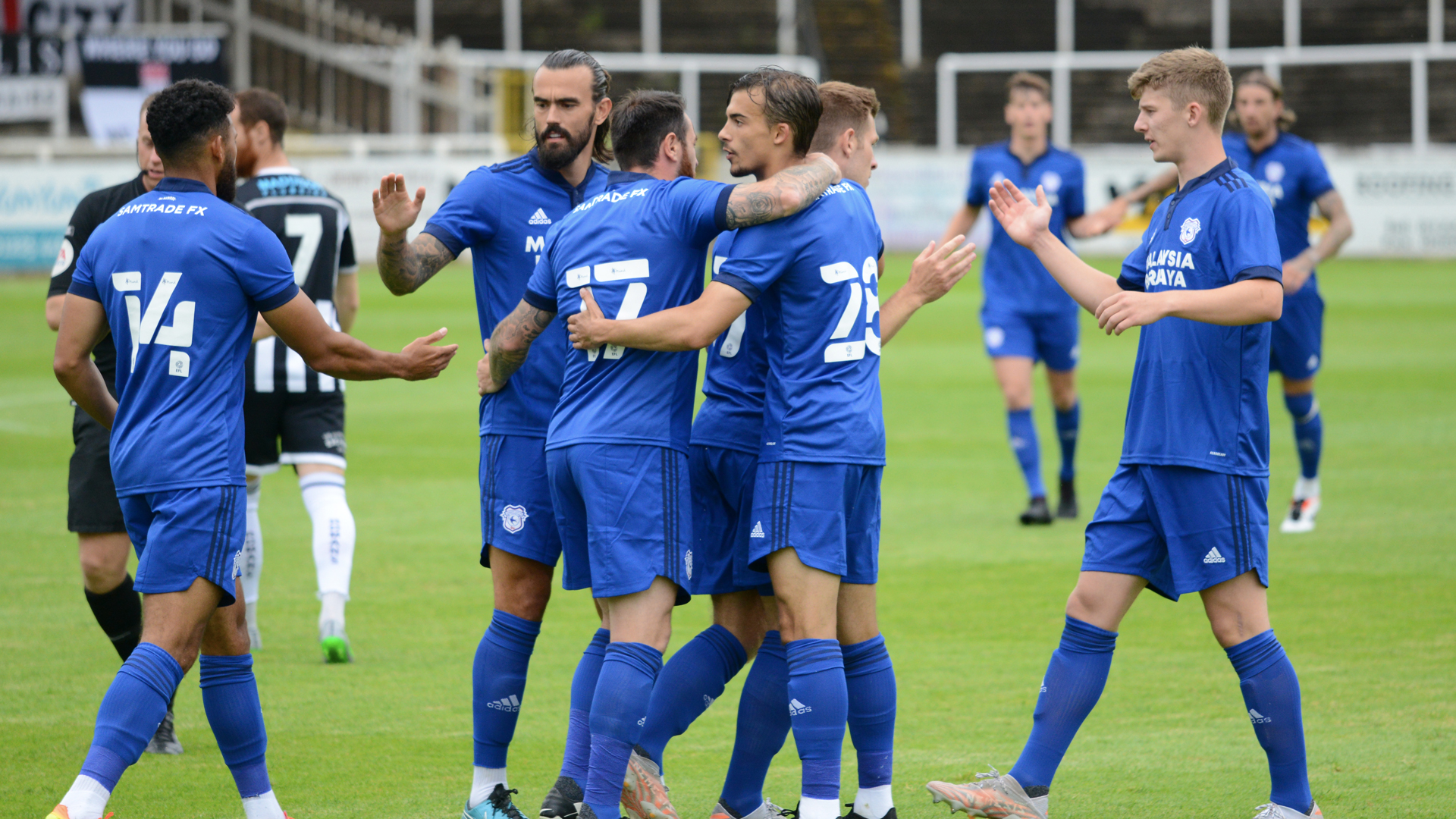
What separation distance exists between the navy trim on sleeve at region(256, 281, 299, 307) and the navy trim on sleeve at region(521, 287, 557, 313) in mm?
651

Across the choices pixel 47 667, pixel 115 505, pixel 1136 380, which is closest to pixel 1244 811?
pixel 1136 380

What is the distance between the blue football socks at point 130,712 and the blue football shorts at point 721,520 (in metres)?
1.47

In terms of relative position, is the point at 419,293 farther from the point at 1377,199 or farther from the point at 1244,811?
A: the point at 1244,811

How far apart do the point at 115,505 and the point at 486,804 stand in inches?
72.0

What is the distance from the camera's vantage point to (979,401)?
14695 mm

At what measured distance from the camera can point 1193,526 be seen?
4.39 meters

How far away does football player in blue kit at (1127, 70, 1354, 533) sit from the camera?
29.3 feet

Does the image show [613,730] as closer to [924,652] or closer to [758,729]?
[758,729]

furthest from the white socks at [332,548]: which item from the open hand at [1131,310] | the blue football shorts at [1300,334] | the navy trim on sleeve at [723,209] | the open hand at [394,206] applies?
the blue football shorts at [1300,334]

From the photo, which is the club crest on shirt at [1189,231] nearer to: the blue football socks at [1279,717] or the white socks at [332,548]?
the blue football socks at [1279,717]

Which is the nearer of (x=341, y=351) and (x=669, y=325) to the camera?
(x=669, y=325)

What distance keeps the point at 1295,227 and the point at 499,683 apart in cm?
626

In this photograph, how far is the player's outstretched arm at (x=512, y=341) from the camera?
14.9ft

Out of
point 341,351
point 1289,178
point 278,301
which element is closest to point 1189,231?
point 341,351
